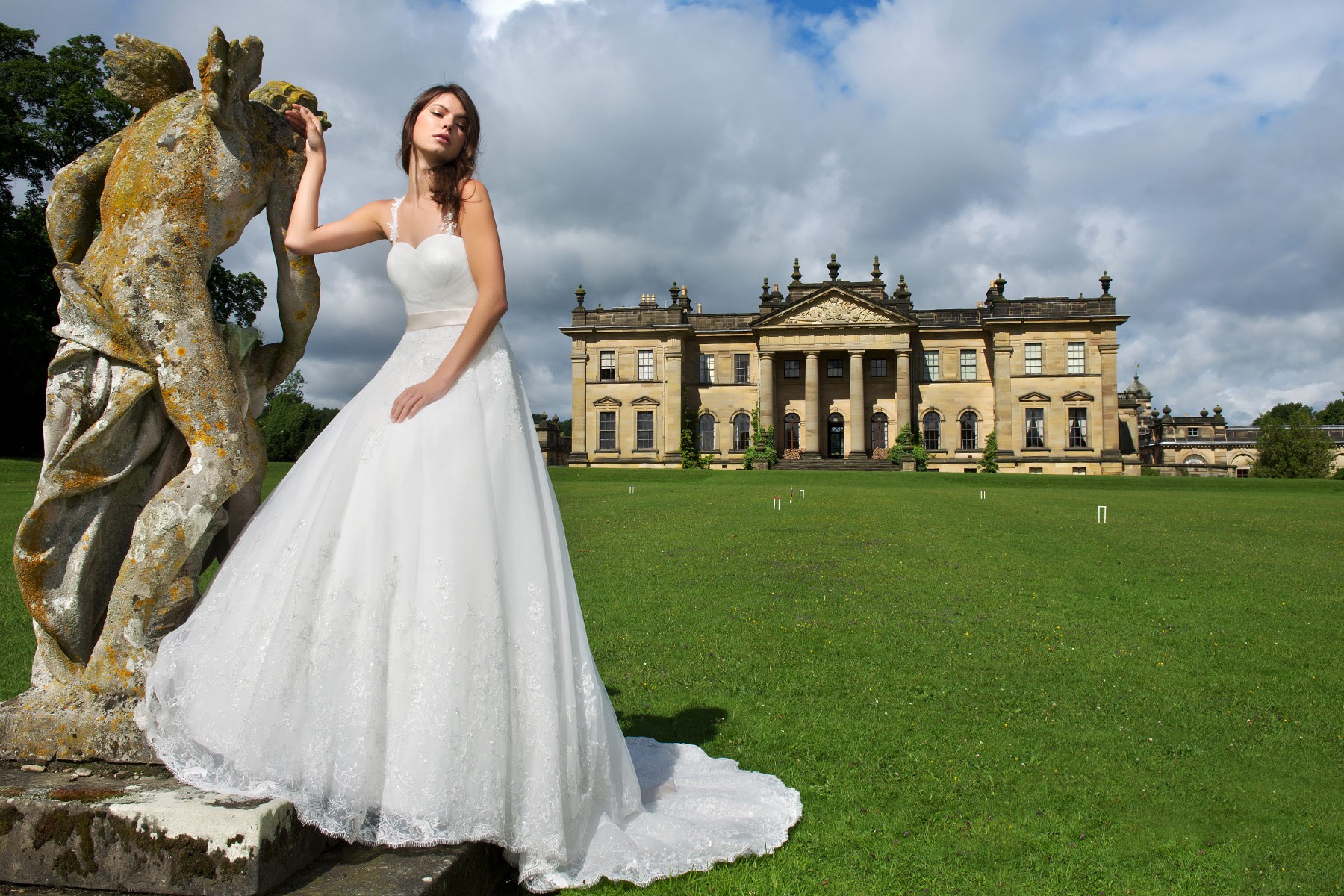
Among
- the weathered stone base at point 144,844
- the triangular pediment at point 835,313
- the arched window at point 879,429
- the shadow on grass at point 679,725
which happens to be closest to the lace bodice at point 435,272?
the weathered stone base at point 144,844

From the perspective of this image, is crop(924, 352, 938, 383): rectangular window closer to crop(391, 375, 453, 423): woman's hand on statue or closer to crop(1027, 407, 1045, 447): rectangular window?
crop(1027, 407, 1045, 447): rectangular window

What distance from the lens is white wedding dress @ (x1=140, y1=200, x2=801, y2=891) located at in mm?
2447

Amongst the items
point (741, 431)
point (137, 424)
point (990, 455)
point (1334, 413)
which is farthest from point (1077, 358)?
point (1334, 413)

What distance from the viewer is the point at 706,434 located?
176 ft

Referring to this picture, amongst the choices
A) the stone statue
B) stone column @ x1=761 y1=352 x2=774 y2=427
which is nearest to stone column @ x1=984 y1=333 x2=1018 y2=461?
stone column @ x1=761 y1=352 x2=774 y2=427

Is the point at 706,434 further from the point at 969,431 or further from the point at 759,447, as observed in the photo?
the point at 969,431

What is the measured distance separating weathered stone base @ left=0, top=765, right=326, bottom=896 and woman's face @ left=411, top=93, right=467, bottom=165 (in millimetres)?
2227

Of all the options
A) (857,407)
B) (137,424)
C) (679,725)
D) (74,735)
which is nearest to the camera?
(74,735)

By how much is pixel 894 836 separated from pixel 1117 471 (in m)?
51.8

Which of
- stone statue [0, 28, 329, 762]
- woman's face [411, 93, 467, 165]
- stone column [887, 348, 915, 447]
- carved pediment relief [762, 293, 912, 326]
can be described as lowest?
stone statue [0, 28, 329, 762]

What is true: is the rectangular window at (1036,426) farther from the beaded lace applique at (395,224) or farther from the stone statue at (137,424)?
the stone statue at (137,424)

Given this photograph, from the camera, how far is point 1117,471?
159 ft

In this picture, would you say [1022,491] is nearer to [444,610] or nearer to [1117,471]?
[1117,471]

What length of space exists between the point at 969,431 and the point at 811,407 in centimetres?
1052
